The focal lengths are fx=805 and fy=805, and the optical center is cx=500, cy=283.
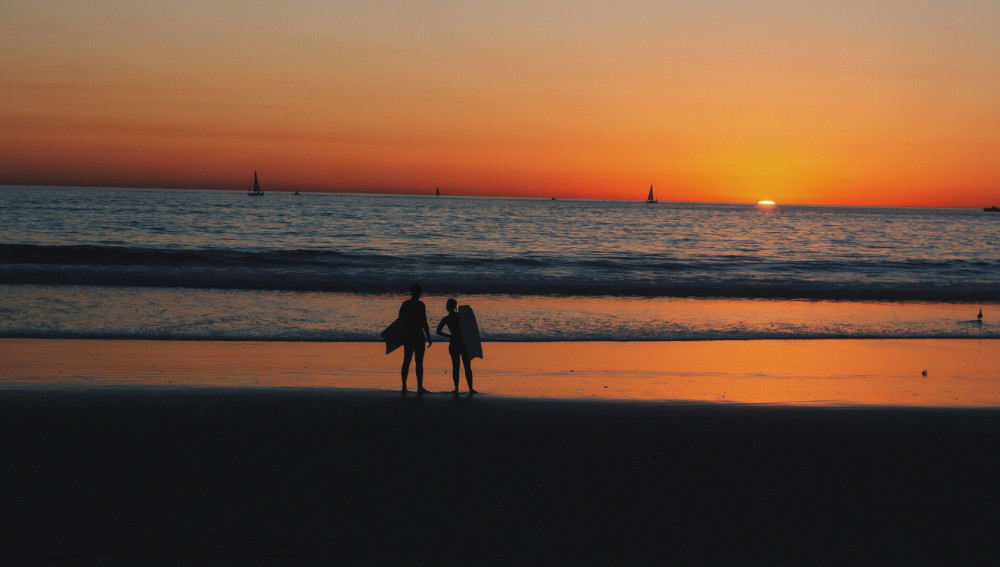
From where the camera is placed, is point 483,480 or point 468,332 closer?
point 483,480

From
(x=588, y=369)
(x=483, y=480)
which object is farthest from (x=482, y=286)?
(x=483, y=480)

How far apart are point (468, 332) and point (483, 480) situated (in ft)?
13.6

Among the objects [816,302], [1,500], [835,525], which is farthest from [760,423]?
[816,302]

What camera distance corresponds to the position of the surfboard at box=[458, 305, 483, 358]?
1063 centimetres

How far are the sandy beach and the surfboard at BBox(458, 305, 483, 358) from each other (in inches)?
27.2

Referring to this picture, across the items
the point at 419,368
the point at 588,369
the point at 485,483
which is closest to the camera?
the point at 485,483

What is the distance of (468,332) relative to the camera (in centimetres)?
1073

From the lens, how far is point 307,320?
59.0 feet

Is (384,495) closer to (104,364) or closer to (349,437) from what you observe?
(349,437)

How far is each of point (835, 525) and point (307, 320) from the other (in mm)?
13919

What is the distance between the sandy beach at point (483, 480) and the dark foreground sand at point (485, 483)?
0.9 inches

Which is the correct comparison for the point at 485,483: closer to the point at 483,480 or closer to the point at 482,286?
the point at 483,480

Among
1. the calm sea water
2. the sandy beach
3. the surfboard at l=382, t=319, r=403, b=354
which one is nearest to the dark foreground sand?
the sandy beach

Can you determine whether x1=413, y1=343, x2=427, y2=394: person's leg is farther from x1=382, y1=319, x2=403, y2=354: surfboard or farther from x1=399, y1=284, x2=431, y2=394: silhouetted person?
x1=382, y1=319, x2=403, y2=354: surfboard
